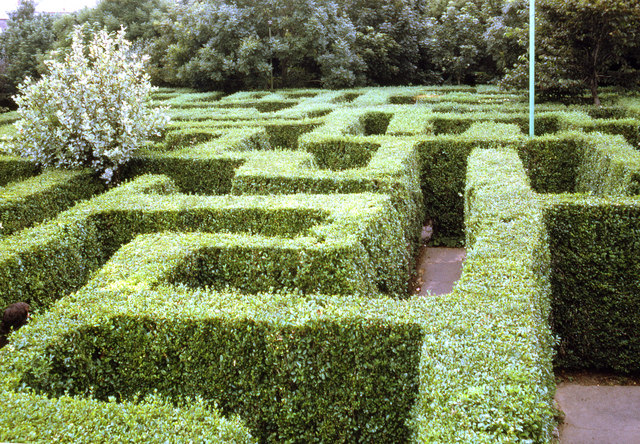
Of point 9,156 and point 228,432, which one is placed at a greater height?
point 9,156

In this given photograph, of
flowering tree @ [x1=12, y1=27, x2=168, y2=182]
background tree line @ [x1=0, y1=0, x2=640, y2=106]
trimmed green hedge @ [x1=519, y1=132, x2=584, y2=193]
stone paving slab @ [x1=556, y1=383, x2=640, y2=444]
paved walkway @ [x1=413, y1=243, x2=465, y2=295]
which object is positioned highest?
background tree line @ [x1=0, y1=0, x2=640, y2=106]

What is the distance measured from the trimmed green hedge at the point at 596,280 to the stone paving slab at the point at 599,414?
21.6 inches

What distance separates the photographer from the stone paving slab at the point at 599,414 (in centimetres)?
615

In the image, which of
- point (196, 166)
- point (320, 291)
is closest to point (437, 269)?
point (320, 291)

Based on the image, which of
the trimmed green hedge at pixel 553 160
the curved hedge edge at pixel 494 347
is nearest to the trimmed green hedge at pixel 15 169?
the curved hedge edge at pixel 494 347

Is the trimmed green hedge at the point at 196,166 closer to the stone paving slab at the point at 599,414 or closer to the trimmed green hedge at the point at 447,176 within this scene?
the trimmed green hedge at the point at 447,176

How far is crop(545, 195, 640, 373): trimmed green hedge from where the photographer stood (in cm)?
733

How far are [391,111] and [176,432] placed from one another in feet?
43.1

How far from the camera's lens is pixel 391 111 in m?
15.7

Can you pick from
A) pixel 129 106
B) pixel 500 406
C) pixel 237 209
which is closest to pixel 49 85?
pixel 129 106

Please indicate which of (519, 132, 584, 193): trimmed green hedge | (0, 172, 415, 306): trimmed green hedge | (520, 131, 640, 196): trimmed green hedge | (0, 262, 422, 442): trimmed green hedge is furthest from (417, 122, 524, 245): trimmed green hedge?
(0, 262, 422, 442): trimmed green hedge

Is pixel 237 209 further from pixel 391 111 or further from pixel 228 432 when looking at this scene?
pixel 391 111

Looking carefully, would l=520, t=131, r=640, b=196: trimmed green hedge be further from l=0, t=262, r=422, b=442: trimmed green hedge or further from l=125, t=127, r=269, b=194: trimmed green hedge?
l=0, t=262, r=422, b=442: trimmed green hedge

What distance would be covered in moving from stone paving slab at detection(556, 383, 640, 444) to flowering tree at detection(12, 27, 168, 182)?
8.99 metres
